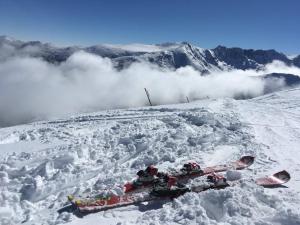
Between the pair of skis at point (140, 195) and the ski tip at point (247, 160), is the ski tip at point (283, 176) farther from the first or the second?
the ski tip at point (247, 160)

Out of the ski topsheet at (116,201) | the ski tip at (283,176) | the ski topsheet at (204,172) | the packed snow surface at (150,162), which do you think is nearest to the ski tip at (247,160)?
the ski topsheet at (204,172)

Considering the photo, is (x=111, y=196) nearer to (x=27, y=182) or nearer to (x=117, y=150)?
(x=27, y=182)

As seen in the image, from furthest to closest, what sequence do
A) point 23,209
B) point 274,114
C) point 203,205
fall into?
point 274,114 < point 23,209 < point 203,205

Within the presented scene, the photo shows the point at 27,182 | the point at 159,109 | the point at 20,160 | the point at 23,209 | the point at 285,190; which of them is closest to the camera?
the point at 23,209

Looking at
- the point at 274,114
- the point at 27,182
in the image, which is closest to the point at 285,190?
the point at 27,182

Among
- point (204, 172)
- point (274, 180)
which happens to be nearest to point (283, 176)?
point (274, 180)

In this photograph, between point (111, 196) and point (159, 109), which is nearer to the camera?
point (111, 196)
